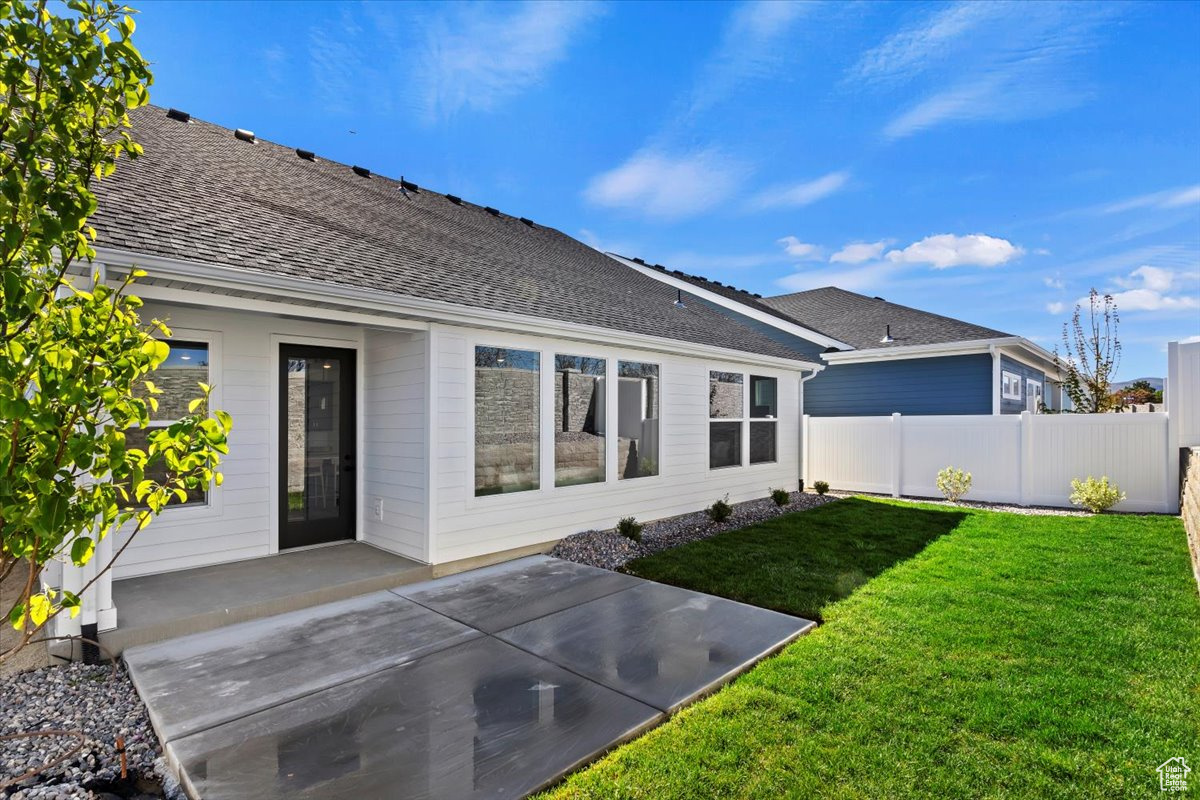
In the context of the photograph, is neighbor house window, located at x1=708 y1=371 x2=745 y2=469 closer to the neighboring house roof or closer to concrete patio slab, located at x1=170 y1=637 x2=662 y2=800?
the neighboring house roof

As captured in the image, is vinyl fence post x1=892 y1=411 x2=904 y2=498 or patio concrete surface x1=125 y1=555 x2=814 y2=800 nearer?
patio concrete surface x1=125 y1=555 x2=814 y2=800

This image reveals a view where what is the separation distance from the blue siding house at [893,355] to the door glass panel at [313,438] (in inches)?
368

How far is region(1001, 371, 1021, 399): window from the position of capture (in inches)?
482

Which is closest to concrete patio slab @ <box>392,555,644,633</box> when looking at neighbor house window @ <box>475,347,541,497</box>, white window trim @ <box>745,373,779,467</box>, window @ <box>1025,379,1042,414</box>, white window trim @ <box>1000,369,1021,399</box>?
neighbor house window @ <box>475,347,541,497</box>

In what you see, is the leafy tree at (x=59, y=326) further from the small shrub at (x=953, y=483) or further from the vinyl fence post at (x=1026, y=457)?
the vinyl fence post at (x=1026, y=457)

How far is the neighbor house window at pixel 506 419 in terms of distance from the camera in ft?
19.3

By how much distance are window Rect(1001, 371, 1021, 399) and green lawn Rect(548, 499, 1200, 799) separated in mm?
6916

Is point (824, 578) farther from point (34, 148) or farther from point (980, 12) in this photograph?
point (980, 12)

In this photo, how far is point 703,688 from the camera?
326 centimetres

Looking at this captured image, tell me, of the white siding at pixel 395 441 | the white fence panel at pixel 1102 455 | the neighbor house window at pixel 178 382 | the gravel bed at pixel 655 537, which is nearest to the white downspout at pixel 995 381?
the white fence panel at pixel 1102 455

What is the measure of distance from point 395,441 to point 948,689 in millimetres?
5165

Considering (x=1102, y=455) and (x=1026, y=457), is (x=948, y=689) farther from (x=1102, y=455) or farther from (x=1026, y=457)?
(x=1102, y=455)

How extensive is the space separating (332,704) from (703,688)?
214 cm

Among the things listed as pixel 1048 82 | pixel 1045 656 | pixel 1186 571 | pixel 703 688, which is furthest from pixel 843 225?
pixel 703 688
